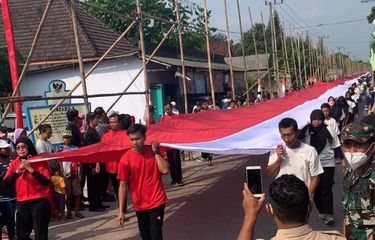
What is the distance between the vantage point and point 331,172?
7.12 m

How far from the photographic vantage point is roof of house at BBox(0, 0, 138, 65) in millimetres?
20859

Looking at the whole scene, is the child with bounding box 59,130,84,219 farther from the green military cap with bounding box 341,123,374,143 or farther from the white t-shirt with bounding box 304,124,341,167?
the green military cap with bounding box 341,123,374,143

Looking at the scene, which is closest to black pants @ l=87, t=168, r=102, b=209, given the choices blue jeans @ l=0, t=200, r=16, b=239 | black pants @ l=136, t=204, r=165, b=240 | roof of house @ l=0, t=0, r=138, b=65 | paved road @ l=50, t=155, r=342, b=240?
paved road @ l=50, t=155, r=342, b=240

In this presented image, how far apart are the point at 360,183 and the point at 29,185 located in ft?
11.5

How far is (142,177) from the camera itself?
5.28 metres

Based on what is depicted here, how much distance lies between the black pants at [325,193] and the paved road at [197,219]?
0.20 m

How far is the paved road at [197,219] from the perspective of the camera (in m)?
7.14

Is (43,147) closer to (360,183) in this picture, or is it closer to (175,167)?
(175,167)

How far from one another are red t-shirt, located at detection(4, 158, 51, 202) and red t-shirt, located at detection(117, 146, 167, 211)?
3.26ft

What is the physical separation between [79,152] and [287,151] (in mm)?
2394

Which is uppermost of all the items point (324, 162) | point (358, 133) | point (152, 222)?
point (358, 133)

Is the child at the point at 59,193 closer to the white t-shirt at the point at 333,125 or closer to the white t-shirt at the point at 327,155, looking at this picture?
the white t-shirt at the point at 327,155

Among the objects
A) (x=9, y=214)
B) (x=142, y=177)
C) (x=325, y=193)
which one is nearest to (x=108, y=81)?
(x=9, y=214)

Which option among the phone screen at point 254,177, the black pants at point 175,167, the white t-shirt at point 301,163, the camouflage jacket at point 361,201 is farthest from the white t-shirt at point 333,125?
the phone screen at point 254,177
